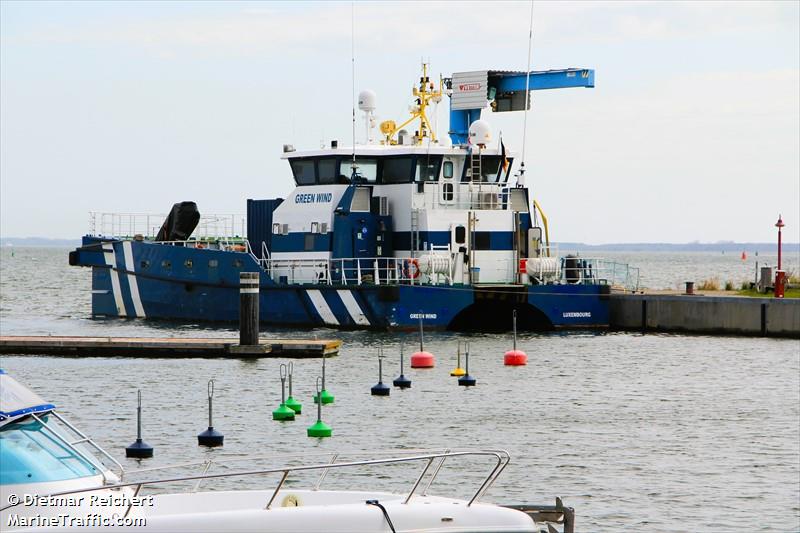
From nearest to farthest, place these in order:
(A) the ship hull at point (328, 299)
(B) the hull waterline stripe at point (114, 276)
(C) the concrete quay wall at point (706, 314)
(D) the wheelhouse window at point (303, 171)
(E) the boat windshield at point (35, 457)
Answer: (E) the boat windshield at point (35, 457)
(A) the ship hull at point (328, 299)
(C) the concrete quay wall at point (706, 314)
(D) the wheelhouse window at point (303, 171)
(B) the hull waterline stripe at point (114, 276)

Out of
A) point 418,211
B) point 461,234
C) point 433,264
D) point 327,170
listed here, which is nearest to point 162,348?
point 433,264

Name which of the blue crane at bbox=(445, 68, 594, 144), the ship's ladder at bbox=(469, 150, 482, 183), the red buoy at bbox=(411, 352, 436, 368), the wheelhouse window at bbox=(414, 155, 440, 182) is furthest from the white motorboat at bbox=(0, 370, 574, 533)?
the blue crane at bbox=(445, 68, 594, 144)

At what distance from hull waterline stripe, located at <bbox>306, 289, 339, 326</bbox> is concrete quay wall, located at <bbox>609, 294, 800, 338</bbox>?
26.8 feet

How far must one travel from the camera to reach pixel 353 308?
3728 cm

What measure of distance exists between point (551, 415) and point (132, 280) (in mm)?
22696

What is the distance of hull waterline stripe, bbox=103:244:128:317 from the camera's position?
44531mm

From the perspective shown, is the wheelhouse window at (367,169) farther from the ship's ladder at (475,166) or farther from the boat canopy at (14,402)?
the boat canopy at (14,402)

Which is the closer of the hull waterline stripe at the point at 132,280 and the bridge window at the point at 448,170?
the bridge window at the point at 448,170

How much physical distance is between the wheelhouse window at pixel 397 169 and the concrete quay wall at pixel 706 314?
7.20 metres

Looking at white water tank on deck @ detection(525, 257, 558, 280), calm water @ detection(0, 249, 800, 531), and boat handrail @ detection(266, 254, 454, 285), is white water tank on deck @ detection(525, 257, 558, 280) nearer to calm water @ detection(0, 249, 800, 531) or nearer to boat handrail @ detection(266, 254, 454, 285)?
calm water @ detection(0, 249, 800, 531)

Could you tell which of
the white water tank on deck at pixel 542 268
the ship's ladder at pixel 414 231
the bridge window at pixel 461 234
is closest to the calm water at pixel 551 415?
the white water tank on deck at pixel 542 268

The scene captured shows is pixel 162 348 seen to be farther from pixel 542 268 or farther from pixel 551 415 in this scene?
pixel 542 268

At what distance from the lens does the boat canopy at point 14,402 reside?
35.3 feet

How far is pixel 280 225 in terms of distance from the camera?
39500 millimetres
